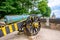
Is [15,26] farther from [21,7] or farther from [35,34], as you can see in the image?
[21,7]

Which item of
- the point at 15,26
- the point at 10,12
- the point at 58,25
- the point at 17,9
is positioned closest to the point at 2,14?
the point at 10,12

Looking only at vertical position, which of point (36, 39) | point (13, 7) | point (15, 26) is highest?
point (13, 7)

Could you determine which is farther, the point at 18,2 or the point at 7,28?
the point at 18,2

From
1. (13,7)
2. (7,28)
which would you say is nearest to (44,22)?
(13,7)

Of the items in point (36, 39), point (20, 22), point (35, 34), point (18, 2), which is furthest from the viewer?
point (18, 2)

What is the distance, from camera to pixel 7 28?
296 centimetres

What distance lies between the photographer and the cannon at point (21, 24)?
3.02 meters

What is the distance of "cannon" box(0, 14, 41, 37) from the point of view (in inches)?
119

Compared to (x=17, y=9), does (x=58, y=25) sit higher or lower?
lower

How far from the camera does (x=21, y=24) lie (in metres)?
3.62

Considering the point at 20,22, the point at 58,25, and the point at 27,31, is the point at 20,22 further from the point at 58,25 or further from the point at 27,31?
the point at 58,25

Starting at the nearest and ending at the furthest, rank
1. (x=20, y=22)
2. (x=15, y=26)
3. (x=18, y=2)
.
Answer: (x=15, y=26) → (x=20, y=22) → (x=18, y=2)

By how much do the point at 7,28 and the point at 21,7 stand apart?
211 centimetres

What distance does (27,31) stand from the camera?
13.5 ft
